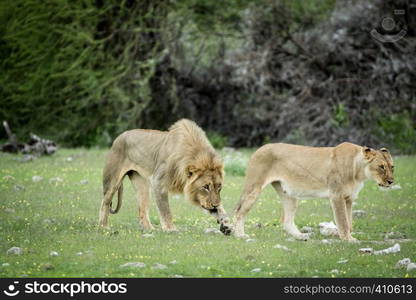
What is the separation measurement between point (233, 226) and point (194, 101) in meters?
15.9

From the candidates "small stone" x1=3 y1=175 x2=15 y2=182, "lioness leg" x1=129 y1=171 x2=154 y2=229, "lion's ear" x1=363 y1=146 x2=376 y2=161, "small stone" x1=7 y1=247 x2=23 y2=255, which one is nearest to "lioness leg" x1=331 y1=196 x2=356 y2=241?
"lion's ear" x1=363 y1=146 x2=376 y2=161

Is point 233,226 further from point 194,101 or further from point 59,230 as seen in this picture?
point 194,101

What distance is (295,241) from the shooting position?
36.8 feet

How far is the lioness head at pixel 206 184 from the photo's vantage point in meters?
11.4

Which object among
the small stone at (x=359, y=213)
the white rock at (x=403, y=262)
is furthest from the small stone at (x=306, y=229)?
the white rock at (x=403, y=262)

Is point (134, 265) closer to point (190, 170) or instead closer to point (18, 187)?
point (190, 170)

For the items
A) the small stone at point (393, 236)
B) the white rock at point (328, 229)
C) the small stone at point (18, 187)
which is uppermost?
the small stone at point (18, 187)

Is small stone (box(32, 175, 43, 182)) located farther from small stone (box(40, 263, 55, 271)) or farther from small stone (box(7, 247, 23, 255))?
small stone (box(40, 263, 55, 271))

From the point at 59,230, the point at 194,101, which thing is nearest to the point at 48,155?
the point at 194,101

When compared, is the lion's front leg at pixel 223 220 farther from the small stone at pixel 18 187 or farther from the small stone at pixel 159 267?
the small stone at pixel 18 187

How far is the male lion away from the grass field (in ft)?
1.33

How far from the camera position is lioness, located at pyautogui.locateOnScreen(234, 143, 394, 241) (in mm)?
11633

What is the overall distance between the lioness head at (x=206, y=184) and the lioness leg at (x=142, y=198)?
1.19 metres

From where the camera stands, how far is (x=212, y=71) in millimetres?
26688
